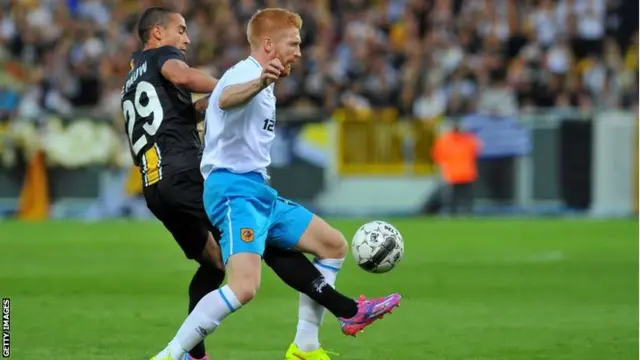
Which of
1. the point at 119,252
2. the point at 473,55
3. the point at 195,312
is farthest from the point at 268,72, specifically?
the point at 473,55

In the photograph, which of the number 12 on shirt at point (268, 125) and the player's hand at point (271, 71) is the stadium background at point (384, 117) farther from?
the player's hand at point (271, 71)

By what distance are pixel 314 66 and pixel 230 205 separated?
1796 centimetres

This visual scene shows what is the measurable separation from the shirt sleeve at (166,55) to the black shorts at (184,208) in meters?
0.67

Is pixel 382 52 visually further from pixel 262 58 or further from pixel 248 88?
pixel 248 88

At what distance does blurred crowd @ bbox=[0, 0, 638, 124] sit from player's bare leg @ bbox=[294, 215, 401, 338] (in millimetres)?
16576

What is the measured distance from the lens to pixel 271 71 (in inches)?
269

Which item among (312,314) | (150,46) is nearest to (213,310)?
(312,314)

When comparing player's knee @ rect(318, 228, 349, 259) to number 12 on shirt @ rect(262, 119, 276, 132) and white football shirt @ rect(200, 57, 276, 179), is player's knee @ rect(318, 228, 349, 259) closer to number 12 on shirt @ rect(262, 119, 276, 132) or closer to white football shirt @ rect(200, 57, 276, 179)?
white football shirt @ rect(200, 57, 276, 179)

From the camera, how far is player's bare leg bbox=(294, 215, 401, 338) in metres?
7.56

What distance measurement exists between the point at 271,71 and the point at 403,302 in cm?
517

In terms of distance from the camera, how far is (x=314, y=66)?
82.4 ft

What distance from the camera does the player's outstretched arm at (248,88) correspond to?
6828 millimetres
